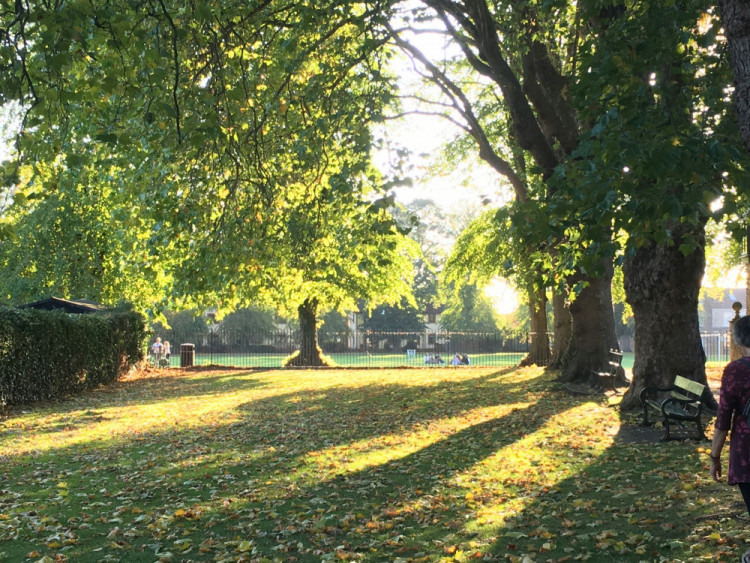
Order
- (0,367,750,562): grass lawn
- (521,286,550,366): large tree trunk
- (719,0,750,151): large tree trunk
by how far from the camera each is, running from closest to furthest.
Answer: (719,0,750,151): large tree trunk < (0,367,750,562): grass lawn < (521,286,550,366): large tree trunk

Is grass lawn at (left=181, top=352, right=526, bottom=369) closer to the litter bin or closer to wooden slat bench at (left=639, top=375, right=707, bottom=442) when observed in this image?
the litter bin

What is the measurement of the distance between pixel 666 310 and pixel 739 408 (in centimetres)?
853

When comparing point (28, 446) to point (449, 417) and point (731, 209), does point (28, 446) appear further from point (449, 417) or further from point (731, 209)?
point (731, 209)

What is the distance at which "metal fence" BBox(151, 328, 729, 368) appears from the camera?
41.9 meters

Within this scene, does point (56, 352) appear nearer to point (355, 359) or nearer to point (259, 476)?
point (259, 476)

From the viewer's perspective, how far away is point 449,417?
554 inches

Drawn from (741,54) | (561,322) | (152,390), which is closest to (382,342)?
(152,390)

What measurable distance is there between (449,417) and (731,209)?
7.61 meters

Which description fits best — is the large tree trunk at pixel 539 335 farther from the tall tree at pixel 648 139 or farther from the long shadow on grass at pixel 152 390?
the tall tree at pixel 648 139

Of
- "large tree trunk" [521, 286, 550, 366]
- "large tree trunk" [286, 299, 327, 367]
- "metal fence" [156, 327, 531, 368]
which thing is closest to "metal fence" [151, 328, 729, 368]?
"metal fence" [156, 327, 531, 368]

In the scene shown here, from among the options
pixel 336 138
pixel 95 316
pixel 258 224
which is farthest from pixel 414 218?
pixel 95 316

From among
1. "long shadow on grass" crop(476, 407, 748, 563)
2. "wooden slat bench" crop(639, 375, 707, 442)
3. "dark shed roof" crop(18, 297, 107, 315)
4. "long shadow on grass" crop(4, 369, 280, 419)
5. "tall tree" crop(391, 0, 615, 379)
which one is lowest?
"long shadow on grass" crop(476, 407, 748, 563)

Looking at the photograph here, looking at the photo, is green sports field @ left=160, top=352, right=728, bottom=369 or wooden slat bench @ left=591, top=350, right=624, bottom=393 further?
green sports field @ left=160, top=352, right=728, bottom=369

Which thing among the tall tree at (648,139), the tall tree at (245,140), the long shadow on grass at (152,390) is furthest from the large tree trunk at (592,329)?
the long shadow on grass at (152,390)
